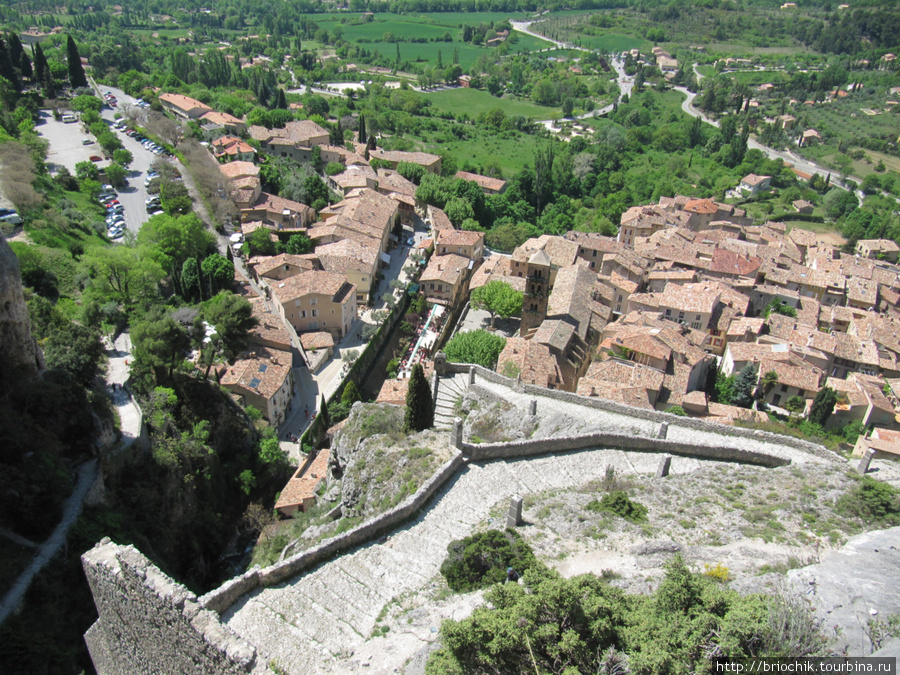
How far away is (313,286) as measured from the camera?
160ft

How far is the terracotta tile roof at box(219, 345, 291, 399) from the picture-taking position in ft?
128

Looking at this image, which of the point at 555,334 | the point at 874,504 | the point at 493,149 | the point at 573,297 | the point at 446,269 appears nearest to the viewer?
the point at 874,504

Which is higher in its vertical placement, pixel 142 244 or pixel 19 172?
pixel 19 172

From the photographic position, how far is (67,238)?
4853cm

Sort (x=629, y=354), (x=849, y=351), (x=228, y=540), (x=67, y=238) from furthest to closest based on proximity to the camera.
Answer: (x=849, y=351), (x=67, y=238), (x=629, y=354), (x=228, y=540)

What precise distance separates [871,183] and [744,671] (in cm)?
12831

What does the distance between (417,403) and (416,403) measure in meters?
0.05

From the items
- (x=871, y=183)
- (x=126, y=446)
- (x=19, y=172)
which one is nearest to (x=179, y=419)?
(x=126, y=446)

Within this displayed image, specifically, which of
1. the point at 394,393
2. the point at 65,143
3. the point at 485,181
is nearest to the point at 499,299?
the point at 394,393

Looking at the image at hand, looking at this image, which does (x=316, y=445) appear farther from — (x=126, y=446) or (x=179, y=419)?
(x=126, y=446)

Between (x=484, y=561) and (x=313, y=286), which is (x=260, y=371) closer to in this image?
(x=313, y=286)

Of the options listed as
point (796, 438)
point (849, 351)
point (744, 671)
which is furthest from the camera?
point (849, 351)

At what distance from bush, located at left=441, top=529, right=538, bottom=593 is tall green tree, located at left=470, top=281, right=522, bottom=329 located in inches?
1238

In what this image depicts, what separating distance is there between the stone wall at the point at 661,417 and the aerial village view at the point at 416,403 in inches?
5.9
